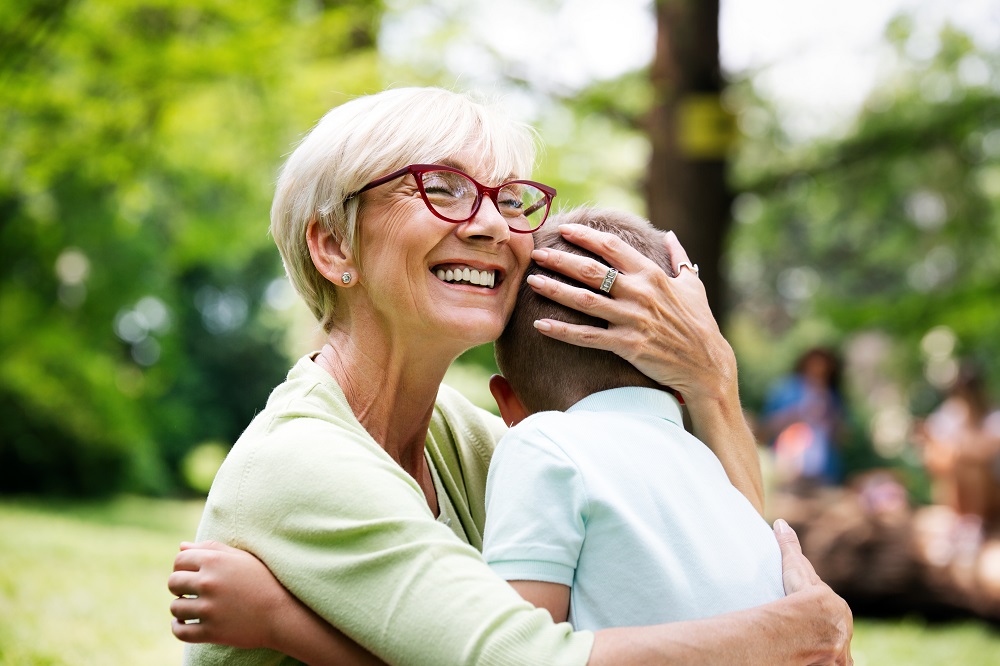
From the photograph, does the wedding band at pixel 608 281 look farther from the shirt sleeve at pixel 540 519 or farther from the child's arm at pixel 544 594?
the child's arm at pixel 544 594

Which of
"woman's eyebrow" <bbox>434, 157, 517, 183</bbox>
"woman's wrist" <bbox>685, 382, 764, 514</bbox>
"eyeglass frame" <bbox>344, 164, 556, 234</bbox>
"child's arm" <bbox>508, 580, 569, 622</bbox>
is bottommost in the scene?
"child's arm" <bbox>508, 580, 569, 622</bbox>

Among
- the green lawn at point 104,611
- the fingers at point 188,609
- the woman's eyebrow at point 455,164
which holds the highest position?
the woman's eyebrow at point 455,164

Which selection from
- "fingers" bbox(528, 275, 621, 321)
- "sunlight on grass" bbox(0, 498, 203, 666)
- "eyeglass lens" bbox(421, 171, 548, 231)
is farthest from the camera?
"sunlight on grass" bbox(0, 498, 203, 666)

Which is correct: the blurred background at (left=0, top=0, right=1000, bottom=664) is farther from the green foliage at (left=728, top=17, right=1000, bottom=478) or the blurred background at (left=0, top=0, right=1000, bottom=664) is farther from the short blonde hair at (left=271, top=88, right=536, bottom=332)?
the short blonde hair at (left=271, top=88, right=536, bottom=332)

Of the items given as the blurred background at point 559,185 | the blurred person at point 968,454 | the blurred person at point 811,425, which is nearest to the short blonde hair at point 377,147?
the blurred background at point 559,185

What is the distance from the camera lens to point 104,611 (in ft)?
19.4

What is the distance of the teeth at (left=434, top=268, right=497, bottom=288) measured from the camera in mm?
2033

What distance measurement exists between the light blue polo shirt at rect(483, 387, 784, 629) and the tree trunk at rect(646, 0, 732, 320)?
5007 millimetres

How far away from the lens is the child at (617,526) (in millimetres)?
1625

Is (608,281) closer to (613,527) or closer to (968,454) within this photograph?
(613,527)

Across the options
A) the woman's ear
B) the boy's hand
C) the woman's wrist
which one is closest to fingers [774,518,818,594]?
the boy's hand

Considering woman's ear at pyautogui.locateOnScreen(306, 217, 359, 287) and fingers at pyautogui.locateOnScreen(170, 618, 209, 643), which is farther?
woman's ear at pyautogui.locateOnScreen(306, 217, 359, 287)

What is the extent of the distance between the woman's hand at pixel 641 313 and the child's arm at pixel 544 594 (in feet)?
1.54

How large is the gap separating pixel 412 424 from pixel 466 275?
44 cm
